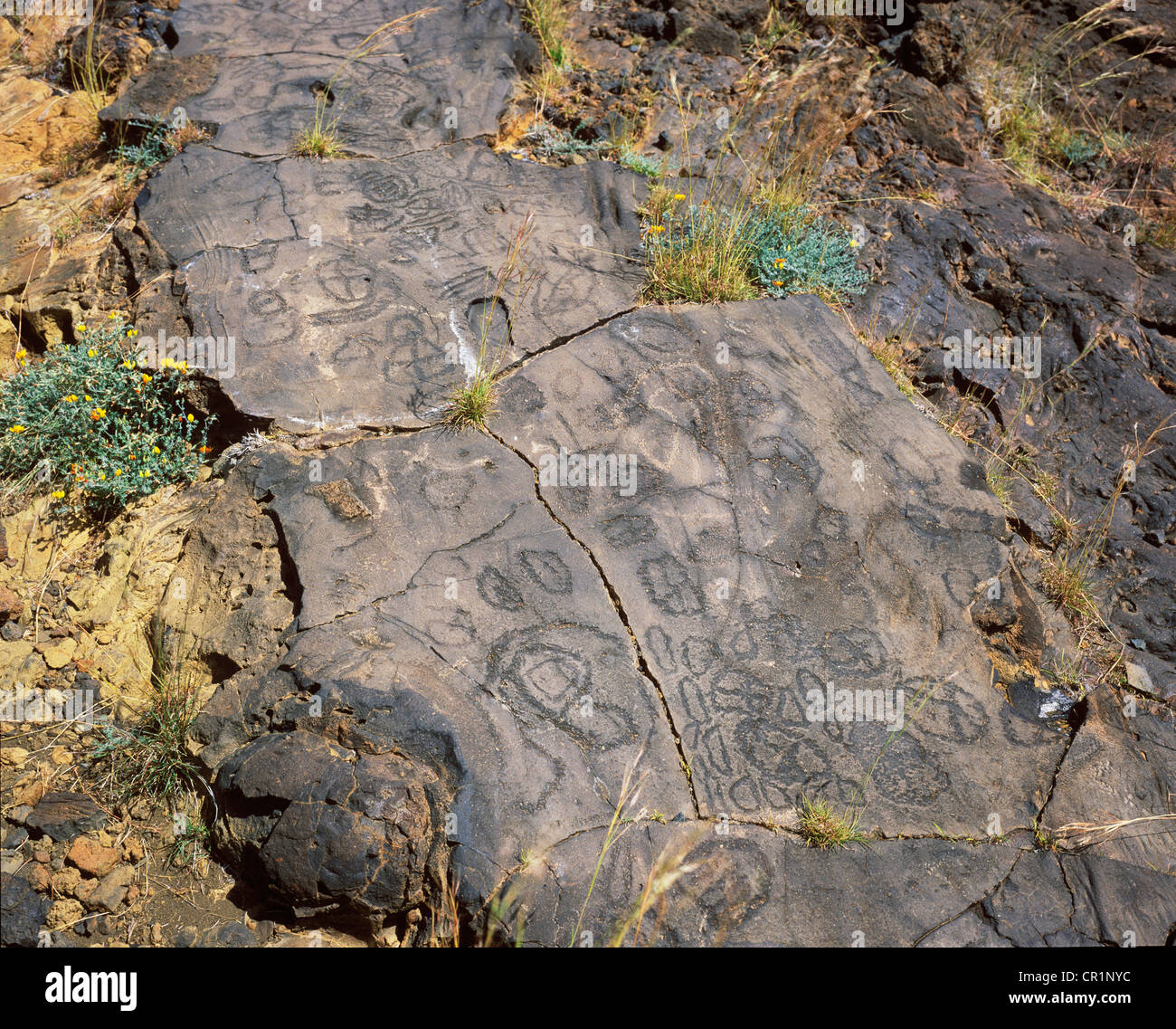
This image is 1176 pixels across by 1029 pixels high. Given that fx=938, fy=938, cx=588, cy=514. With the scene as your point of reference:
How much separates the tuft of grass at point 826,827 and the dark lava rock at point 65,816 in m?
1.91

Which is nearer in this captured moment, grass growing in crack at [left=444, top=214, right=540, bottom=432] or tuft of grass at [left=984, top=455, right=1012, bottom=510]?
grass growing in crack at [left=444, top=214, right=540, bottom=432]

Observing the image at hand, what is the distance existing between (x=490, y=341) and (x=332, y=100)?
1717 millimetres

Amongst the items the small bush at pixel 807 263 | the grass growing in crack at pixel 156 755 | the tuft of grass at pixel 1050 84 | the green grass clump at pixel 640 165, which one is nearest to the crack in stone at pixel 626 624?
the grass growing in crack at pixel 156 755

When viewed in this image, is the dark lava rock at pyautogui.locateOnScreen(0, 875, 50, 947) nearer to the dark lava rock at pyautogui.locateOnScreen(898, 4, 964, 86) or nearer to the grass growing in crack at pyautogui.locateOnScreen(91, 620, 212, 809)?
the grass growing in crack at pyautogui.locateOnScreen(91, 620, 212, 809)

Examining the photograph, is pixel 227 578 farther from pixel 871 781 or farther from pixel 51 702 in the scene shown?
pixel 871 781

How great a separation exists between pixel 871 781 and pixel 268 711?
5.63ft

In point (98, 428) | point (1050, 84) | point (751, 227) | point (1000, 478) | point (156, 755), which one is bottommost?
point (156, 755)

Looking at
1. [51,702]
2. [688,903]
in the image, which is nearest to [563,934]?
[688,903]

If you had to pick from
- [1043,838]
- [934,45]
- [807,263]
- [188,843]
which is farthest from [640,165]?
[188,843]

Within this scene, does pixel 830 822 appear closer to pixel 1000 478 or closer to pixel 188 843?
pixel 188 843

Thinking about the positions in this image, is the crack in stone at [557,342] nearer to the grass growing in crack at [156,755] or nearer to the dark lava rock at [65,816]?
the grass growing in crack at [156,755]

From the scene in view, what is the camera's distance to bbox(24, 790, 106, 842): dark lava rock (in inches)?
97.1

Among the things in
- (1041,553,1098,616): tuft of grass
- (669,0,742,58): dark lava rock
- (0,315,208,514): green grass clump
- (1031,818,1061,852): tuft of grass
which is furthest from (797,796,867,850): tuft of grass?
(669,0,742,58): dark lava rock

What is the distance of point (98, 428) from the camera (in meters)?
3.28
